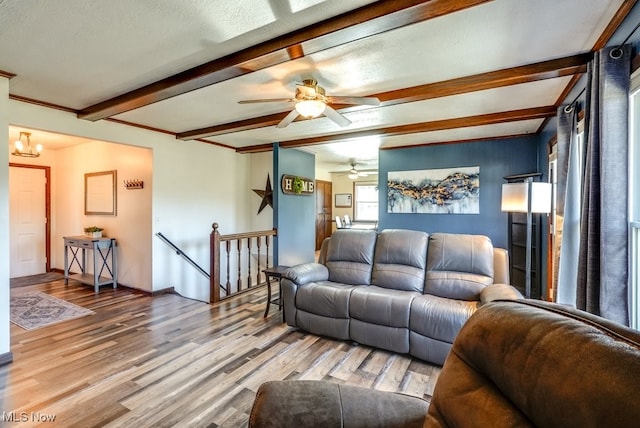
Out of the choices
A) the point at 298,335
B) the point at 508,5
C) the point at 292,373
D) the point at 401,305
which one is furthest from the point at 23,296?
the point at 508,5

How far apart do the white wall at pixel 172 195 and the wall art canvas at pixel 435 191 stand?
3063 millimetres

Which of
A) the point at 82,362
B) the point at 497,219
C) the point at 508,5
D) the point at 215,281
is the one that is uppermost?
the point at 508,5

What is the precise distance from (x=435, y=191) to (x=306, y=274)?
10.5ft

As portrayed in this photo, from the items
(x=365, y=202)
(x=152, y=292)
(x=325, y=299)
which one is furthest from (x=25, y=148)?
(x=365, y=202)

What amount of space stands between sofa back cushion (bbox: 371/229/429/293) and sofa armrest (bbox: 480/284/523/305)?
0.59 m

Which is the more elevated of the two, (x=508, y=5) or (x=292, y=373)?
(x=508, y=5)

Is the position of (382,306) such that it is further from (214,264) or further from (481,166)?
(481,166)

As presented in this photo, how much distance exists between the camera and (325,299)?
3.01m

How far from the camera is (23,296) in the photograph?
4445mm

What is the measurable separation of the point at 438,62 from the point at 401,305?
2022mm

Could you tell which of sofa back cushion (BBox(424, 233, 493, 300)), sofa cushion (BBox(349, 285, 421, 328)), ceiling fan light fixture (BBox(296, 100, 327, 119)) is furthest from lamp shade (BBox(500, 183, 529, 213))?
ceiling fan light fixture (BBox(296, 100, 327, 119))

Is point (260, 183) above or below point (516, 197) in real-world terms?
above

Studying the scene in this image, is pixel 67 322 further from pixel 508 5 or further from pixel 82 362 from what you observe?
pixel 508 5
